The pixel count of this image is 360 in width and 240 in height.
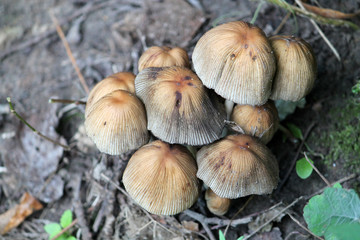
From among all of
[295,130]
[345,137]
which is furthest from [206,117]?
[345,137]

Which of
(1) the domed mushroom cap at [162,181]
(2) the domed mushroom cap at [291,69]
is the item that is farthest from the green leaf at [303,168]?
(1) the domed mushroom cap at [162,181]

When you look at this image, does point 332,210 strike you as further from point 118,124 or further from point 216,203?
point 118,124

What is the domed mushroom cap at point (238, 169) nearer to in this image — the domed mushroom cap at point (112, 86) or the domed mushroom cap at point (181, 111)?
the domed mushroom cap at point (181, 111)

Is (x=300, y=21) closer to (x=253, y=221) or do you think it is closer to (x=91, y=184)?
(x=253, y=221)

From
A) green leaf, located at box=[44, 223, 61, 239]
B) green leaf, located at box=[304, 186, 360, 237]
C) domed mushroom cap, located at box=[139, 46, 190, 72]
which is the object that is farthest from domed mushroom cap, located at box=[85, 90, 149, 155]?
green leaf, located at box=[304, 186, 360, 237]

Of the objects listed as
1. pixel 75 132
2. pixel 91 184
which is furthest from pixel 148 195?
pixel 75 132

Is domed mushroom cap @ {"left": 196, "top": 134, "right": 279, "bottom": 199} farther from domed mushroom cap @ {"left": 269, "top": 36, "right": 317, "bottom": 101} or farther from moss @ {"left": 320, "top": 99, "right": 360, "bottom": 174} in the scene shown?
moss @ {"left": 320, "top": 99, "right": 360, "bottom": 174}

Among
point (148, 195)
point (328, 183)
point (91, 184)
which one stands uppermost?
point (148, 195)
